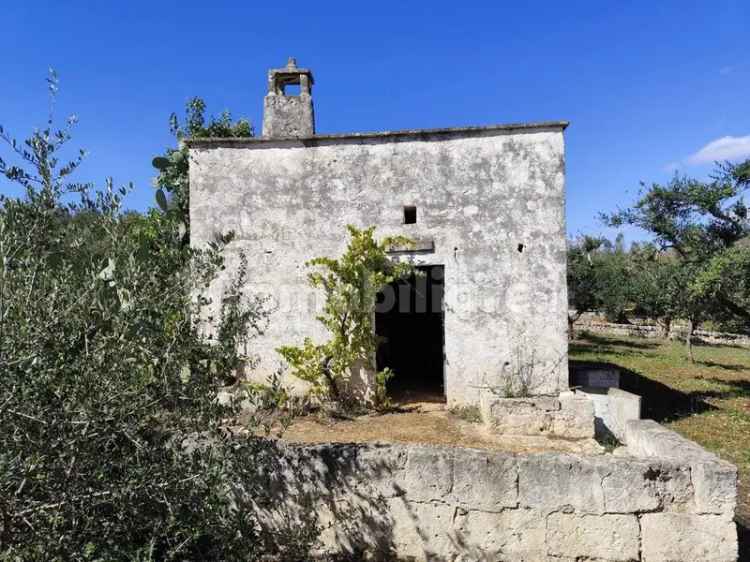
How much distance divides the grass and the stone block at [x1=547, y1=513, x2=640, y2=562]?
57.3 inches

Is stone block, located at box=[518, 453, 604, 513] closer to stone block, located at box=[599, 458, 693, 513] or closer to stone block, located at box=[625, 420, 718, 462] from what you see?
stone block, located at box=[599, 458, 693, 513]

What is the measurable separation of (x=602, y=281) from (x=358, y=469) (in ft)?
69.7

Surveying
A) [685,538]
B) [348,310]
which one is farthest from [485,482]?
[348,310]

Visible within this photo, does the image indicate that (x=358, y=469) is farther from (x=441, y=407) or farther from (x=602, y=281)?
(x=602, y=281)

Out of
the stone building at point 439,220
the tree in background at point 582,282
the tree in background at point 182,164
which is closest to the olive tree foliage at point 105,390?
the tree in background at point 182,164

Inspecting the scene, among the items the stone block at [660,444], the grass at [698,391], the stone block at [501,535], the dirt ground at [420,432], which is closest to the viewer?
the stone block at [501,535]

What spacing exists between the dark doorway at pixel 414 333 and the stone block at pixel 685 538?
7765mm

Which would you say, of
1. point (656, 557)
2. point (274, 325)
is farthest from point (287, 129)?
point (656, 557)

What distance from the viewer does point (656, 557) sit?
11.8 ft

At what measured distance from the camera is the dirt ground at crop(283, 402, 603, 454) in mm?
6211

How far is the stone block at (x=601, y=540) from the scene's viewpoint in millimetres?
3596

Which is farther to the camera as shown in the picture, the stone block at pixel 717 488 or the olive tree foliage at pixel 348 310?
the olive tree foliage at pixel 348 310

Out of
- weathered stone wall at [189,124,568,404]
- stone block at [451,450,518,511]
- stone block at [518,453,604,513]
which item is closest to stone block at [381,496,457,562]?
stone block at [451,450,518,511]

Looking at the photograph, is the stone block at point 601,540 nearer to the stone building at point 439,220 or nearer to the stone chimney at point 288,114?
the stone building at point 439,220
